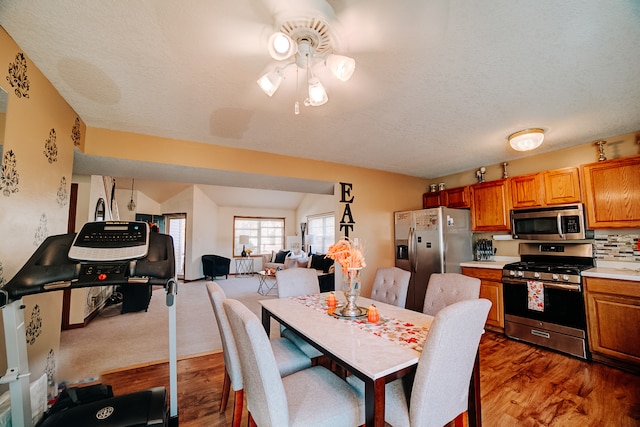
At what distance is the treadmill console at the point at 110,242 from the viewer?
1.38m

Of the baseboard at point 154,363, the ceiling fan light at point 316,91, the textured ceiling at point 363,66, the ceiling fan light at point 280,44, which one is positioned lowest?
the baseboard at point 154,363

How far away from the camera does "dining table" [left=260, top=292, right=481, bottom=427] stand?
1.12 m

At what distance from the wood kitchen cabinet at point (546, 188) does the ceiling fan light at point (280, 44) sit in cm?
360

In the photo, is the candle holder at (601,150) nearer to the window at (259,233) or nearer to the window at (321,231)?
the window at (321,231)

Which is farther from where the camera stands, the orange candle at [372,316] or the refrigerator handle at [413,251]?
the refrigerator handle at [413,251]

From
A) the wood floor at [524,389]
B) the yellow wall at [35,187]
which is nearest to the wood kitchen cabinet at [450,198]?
the wood floor at [524,389]

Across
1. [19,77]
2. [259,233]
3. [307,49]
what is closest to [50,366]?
[19,77]

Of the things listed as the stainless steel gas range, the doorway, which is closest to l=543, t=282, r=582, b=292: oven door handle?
the stainless steel gas range

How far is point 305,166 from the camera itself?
3750 mm

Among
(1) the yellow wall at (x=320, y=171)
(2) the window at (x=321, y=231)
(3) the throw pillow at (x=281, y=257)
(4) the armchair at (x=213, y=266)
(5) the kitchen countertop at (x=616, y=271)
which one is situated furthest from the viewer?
(3) the throw pillow at (x=281, y=257)

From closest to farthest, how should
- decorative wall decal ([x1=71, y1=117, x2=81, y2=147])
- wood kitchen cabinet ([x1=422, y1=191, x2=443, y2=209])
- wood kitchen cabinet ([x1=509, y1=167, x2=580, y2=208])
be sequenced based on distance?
decorative wall decal ([x1=71, y1=117, x2=81, y2=147])
wood kitchen cabinet ([x1=509, y1=167, x2=580, y2=208])
wood kitchen cabinet ([x1=422, y1=191, x2=443, y2=209])

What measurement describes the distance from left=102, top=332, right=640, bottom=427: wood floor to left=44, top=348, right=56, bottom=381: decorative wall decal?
15.7 inches

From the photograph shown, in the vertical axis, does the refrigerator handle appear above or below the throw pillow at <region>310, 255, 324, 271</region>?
above

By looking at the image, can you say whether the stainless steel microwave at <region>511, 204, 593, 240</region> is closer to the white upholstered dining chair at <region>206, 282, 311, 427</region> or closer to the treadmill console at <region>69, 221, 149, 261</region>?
the white upholstered dining chair at <region>206, 282, 311, 427</region>
